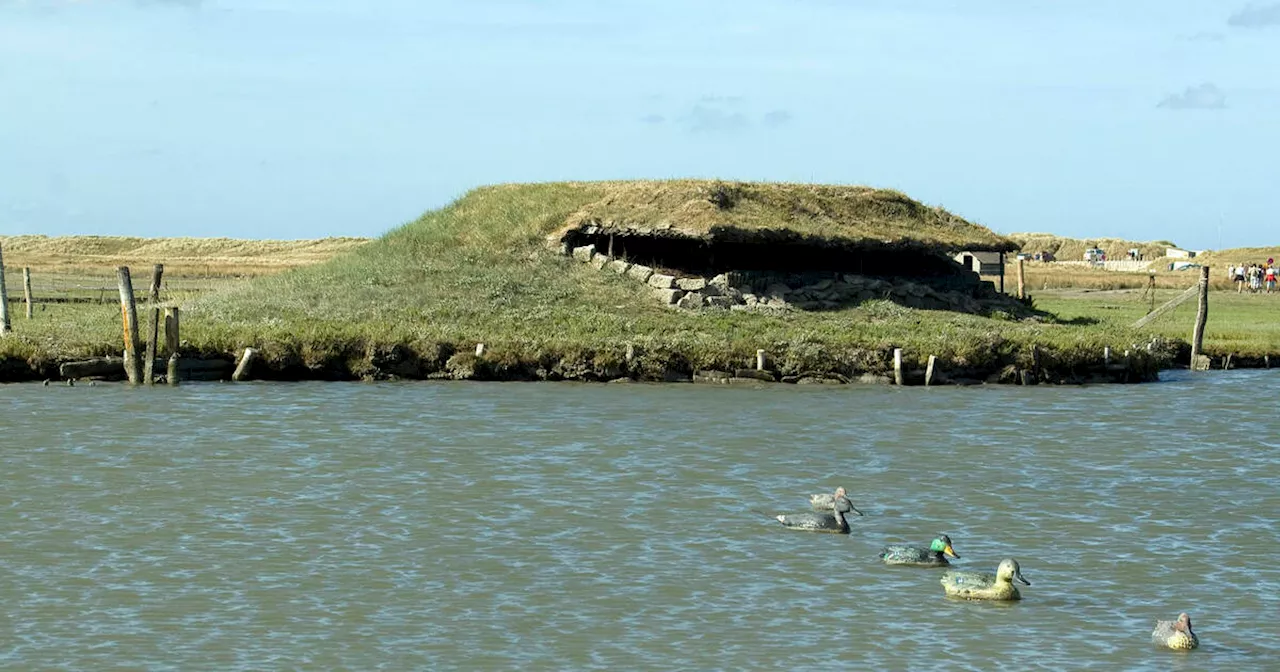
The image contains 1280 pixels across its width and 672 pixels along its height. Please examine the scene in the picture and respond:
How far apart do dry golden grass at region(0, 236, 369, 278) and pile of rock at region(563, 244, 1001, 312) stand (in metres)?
34.5

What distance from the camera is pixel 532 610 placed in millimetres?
14125

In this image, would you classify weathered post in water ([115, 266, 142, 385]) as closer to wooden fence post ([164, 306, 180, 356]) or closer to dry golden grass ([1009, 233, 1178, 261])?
wooden fence post ([164, 306, 180, 356])

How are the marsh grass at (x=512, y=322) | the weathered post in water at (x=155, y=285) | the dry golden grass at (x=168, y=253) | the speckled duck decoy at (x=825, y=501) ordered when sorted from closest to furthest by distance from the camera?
the speckled duck decoy at (x=825, y=501) → the weathered post in water at (x=155, y=285) → the marsh grass at (x=512, y=322) → the dry golden grass at (x=168, y=253)

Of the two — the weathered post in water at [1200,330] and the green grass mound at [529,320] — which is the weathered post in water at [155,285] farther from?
the weathered post in water at [1200,330]

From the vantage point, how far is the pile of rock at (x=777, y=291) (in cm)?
3656

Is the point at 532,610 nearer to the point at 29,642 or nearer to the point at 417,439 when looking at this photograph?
the point at 29,642

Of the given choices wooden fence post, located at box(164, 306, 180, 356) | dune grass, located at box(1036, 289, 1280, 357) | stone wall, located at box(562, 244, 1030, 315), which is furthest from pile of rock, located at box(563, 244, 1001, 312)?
wooden fence post, located at box(164, 306, 180, 356)

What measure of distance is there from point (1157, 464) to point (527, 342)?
1301 cm

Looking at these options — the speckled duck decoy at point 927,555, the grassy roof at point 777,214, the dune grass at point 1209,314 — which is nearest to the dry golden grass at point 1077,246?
the dune grass at point 1209,314

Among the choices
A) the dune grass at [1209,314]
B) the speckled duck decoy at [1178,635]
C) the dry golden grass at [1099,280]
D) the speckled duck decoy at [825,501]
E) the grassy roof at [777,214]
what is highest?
the grassy roof at [777,214]

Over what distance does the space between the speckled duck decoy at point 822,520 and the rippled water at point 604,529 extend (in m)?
0.23

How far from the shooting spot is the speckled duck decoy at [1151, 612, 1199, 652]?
42.0 feet

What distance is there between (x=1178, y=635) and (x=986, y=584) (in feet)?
6.90

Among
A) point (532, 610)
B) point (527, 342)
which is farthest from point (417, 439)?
point (532, 610)
